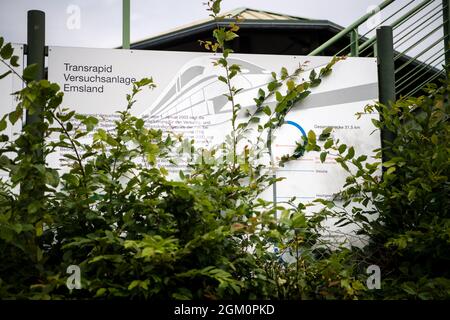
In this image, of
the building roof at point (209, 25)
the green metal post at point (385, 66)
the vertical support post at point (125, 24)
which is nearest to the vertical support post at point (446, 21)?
the green metal post at point (385, 66)

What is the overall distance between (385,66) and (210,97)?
50.0 inches

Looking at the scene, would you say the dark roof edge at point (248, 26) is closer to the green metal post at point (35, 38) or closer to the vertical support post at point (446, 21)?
the vertical support post at point (446, 21)

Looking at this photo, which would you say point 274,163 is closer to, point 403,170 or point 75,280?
point 403,170

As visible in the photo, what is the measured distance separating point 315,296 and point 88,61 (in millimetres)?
2143

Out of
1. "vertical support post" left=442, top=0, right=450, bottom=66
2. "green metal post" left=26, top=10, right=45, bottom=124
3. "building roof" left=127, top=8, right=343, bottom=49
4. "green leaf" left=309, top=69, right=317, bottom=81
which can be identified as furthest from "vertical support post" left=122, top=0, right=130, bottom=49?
"building roof" left=127, top=8, right=343, bottom=49

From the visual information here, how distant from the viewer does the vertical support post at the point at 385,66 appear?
4156 millimetres

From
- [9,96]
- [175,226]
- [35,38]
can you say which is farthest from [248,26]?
[175,226]

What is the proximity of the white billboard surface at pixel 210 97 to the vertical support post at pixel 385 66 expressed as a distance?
6 centimetres

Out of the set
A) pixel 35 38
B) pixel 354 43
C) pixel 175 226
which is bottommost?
pixel 175 226

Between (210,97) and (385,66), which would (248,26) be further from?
(210,97)

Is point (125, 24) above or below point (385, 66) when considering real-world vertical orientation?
above

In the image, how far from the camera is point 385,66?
4207 mm

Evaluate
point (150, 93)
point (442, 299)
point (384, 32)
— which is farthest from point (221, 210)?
point (384, 32)
